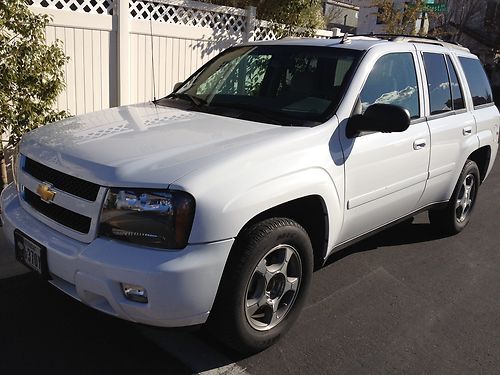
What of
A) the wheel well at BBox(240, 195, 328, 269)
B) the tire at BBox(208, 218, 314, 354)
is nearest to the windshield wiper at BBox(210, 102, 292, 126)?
the wheel well at BBox(240, 195, 328, 269)

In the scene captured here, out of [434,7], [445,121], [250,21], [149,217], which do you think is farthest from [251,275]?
[434,7]

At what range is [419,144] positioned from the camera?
3.95 meters

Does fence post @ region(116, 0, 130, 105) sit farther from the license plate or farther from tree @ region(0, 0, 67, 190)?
the license plate

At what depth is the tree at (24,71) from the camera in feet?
15.9

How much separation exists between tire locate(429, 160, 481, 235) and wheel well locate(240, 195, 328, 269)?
2.12 metres

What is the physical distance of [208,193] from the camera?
2477 millimetres

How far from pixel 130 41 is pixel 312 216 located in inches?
181

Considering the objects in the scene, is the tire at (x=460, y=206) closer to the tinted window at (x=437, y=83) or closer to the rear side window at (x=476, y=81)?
the rear side window at (x=476, y=81)

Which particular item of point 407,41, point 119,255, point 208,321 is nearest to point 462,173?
point 407,41

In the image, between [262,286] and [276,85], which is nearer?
[262,286]

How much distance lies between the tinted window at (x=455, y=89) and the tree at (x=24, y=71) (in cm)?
371

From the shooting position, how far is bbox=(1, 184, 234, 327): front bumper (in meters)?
2.41

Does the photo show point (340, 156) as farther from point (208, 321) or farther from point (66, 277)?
point (66, 277)

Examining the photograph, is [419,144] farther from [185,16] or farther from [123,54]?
[185,16]
